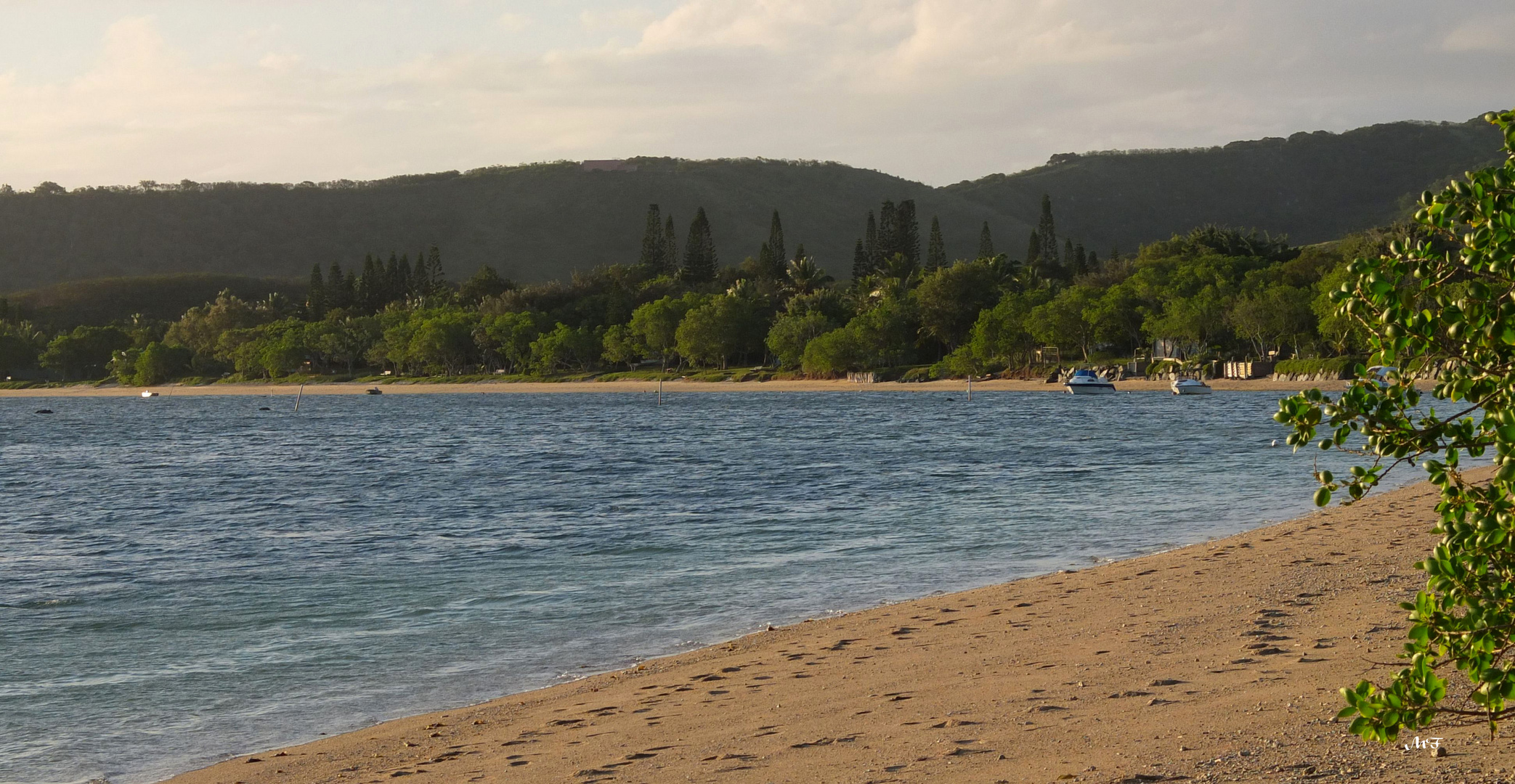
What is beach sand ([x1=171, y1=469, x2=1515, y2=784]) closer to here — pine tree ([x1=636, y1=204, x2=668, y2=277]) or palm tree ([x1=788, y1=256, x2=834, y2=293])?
palm tree ([x1=788, y1=256, x2=834, y2=293])

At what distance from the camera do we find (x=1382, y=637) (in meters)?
11.1

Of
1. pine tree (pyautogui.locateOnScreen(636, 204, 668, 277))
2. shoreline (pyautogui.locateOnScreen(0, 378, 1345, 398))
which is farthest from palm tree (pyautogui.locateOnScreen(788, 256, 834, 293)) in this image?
pine tree (pyautogui.locateOnScreen(636, 204, 668, 277))

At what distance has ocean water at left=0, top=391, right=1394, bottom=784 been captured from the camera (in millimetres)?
13242

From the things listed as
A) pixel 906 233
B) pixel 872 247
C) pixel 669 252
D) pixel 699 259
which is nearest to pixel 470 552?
pixel 906 233

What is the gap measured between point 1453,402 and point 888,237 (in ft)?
556

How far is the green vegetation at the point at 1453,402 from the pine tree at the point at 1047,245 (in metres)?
160

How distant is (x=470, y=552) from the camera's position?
81.4 feet

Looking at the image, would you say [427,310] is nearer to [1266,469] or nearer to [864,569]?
[1266,469]

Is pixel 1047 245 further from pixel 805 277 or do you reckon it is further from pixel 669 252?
pixel 669 252

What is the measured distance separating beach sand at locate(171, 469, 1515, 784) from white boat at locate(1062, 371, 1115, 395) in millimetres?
104233

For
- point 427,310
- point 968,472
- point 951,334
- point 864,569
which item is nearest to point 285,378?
point 427,310

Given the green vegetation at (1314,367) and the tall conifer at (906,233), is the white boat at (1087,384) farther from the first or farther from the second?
the tall conifer at (906,233)

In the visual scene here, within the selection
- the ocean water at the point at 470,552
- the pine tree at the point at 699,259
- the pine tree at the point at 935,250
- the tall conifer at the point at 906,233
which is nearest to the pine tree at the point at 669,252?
the pine tree at the point at 699,259

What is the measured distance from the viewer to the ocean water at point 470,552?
13.2m
